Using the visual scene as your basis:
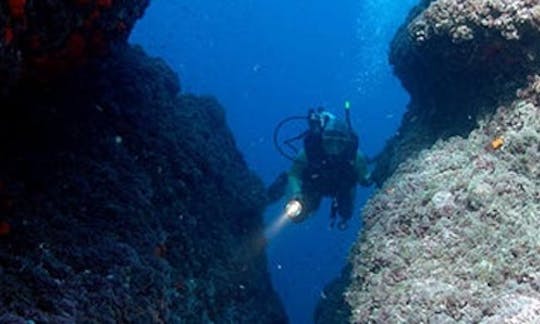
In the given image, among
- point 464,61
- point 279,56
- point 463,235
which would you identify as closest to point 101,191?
point 463,235

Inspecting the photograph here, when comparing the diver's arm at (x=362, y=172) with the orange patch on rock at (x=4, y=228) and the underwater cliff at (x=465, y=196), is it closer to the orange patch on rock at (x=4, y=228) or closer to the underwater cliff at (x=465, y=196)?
the underwater cliff at (x=465, y=196)

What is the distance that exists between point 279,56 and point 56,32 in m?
90.5

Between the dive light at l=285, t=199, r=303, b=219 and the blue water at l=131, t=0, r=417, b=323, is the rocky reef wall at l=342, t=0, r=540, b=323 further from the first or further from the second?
the blue water at l=131, t=0, r=417, b=323

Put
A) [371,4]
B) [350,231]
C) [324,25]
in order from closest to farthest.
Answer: [350,231] → [371,4] → [324,25]

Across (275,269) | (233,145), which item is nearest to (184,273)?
(233,145)

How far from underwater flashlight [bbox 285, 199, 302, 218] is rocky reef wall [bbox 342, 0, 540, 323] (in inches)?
90.1

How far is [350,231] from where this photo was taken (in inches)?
1647

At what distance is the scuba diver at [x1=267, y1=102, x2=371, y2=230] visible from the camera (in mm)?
9820

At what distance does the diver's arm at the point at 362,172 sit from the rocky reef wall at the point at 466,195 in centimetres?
203

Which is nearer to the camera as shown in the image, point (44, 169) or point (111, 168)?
point (44, 169)

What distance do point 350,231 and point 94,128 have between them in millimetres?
36978

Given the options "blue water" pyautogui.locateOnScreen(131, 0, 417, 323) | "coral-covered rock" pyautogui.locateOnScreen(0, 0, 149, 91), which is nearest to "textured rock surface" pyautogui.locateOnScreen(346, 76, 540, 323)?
"coral-covered rock" pyautogui.locateOnScreen(0, 0, 149, 91)

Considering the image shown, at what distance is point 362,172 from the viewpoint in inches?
412

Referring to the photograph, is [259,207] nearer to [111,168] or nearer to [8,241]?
[111,168]
